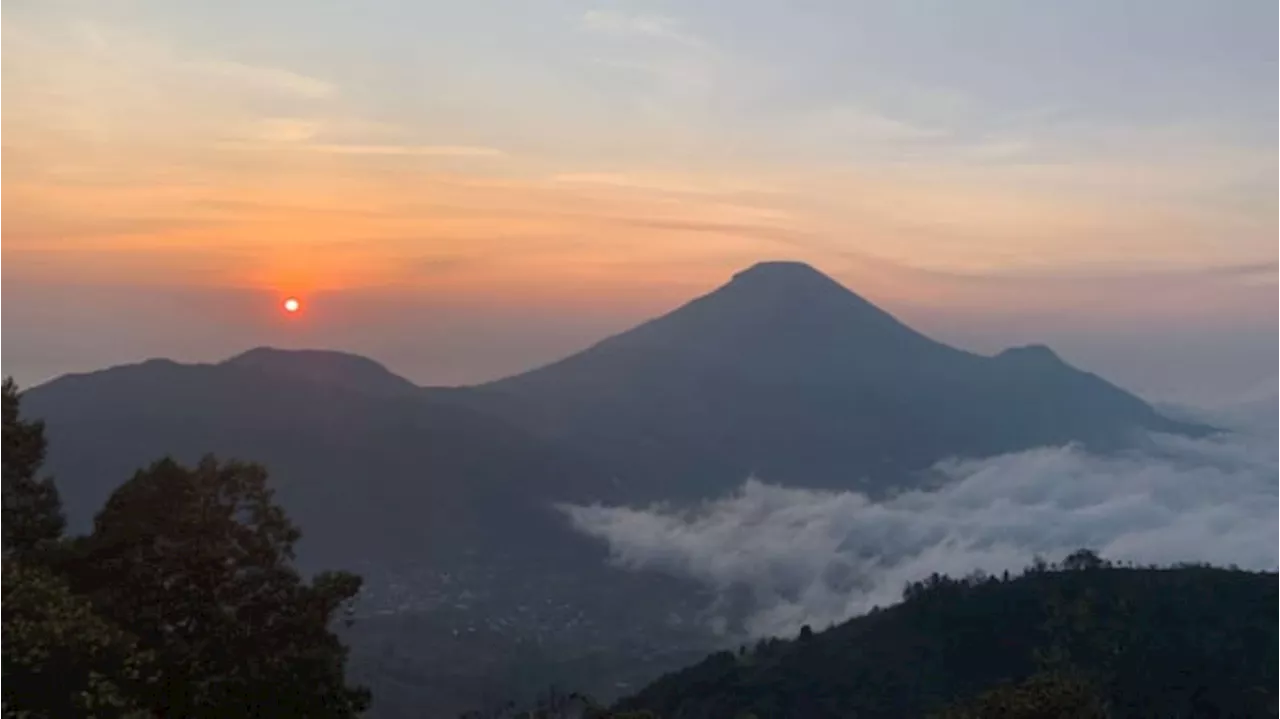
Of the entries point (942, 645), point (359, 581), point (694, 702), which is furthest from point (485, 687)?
point (359, 581)

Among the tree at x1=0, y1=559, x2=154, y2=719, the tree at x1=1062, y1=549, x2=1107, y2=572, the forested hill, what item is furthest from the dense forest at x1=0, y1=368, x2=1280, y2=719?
the tree at x1=1062, y1=549, x2=1107, y2=572

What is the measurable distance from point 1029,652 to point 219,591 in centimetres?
8616

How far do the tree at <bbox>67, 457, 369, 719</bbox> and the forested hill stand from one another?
70608 mm

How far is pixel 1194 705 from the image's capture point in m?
78.9

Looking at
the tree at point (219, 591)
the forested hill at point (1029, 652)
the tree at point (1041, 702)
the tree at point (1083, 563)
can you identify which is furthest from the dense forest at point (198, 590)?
the tree at point (1083, 563)

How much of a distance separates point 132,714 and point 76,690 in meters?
0.98

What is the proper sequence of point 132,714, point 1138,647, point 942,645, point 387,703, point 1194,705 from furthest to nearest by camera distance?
point 387,703, point 942,645, point 1138,647, point 1194,705, point 132,714

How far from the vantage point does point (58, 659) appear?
55.0ft

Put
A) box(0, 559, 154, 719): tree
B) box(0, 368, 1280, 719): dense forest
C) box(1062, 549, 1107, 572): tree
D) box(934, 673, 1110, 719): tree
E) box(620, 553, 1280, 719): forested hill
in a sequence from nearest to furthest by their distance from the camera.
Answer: box(0, 559, 154, 719): tree, box(0, 368, 1280, 719): dense forest, box(934, 673, 1110, 719): tree, box(620, 553, 1280, 719): forested hill, box(1062, 549, 1107, 572): tree

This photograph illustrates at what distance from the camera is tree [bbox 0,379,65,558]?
2311 cm

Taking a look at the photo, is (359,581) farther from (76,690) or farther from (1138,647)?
(1138,647)

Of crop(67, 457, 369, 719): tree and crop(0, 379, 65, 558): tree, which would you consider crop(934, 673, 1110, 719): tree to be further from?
crop(0, 379, 65, 558): tree

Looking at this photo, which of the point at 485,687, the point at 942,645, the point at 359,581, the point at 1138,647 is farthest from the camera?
the point at 485,687

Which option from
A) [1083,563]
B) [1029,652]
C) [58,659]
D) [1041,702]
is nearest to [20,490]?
[58,659]
